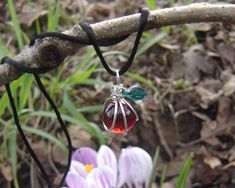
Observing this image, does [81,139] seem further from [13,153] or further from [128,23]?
[128,23]

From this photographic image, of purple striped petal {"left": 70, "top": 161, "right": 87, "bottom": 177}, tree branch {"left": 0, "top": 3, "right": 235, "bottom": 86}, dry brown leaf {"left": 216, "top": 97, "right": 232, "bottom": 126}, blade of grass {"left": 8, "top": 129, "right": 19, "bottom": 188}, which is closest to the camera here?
tree branch {"left": 0, "top": 3, "right": 235, "bottom": 86}

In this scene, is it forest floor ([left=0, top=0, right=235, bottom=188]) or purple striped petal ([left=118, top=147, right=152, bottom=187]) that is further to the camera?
forest floor ([left=0, top=0, right=235, bottom=188])

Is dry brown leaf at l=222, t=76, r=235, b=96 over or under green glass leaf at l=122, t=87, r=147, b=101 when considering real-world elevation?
under

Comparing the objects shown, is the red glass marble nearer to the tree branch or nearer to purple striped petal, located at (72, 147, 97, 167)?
the tree branch

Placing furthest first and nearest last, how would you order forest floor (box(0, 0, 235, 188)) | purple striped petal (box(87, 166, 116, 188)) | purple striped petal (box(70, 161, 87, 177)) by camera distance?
forest floor (box(0, 0, 235, 188)), purple striped petal (box(70, 161, 87, 177)), purple striped petal (box(87, 166, 116, 188))

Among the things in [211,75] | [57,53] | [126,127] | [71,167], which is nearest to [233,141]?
[211,75]

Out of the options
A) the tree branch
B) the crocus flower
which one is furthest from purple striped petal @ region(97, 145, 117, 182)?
the tree branch

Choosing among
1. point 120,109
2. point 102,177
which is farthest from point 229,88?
point 120,109

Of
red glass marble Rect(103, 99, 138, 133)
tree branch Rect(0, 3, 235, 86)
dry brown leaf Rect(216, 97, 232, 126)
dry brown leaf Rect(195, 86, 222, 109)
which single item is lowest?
dry brown leaf Rect(216, 97, 232, 126)
